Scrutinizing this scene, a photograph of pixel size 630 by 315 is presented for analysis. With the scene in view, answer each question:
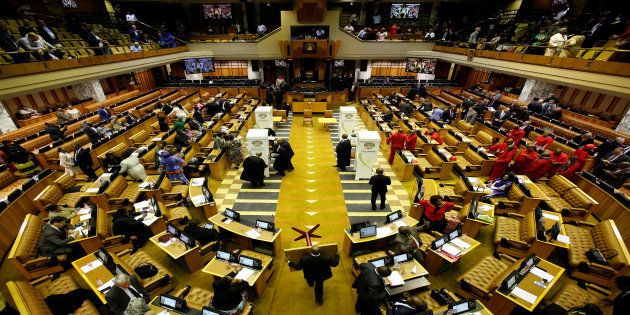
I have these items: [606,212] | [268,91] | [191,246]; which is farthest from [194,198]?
[268,91]

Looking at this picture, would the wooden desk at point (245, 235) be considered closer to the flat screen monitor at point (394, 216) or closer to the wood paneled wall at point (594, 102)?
the flat screen monitor at point (394, 216)

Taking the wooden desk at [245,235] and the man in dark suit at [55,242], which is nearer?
the man in dark suit at [55,242]

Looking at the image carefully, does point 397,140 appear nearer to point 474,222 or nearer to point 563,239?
point 474,222

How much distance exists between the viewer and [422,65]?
62.0ft

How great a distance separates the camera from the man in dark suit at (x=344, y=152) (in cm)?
945

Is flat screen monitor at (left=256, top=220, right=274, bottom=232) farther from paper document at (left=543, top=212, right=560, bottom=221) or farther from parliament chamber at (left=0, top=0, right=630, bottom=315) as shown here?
paper document at (left=543, top=212, right=560, bottom=221)

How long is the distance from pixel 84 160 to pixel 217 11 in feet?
65.0

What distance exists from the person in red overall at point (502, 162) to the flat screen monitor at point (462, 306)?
6.21 metres

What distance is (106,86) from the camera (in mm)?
16953

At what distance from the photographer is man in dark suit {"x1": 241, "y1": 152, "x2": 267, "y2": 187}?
8.43 metres

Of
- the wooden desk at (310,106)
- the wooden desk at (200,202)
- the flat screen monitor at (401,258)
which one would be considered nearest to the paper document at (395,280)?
the flat screen monitor at (401,258)

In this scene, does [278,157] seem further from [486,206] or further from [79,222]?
[486,206]

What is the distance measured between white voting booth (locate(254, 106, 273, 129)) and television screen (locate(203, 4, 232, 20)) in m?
15.7

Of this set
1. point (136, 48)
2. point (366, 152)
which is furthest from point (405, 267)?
point (136, 48)
